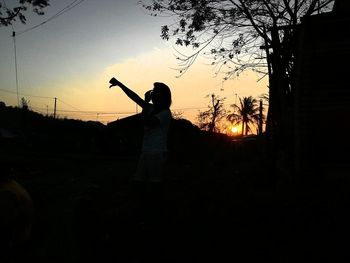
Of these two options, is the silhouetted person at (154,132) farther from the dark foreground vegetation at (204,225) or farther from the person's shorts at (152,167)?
the dark foreground vegetation at (204,225)

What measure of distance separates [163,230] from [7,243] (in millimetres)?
1906

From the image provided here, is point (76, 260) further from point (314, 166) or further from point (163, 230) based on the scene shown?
point (314, 166)

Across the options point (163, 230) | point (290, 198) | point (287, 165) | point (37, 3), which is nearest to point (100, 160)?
point (37, 3)

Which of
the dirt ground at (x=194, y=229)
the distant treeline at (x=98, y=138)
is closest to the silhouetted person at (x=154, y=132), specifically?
the dirt ground at (x=194, y=229)

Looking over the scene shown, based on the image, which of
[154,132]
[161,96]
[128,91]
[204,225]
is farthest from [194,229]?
[128,91]

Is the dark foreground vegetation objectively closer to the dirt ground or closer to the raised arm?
the dirt ground

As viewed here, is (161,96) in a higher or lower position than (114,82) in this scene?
lower

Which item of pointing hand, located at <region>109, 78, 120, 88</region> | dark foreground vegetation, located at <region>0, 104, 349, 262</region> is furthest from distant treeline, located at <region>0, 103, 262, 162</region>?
pointing hand, located at <region>109, 78, 120, 88</region>

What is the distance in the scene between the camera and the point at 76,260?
3.85 metres

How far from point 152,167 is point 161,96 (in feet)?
2.64

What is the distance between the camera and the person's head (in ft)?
13.6

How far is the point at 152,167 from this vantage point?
3.99 meters

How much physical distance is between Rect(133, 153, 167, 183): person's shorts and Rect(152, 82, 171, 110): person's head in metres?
0.55

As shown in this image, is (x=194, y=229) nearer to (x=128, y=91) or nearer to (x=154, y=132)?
(x=154, y=132)
